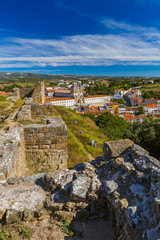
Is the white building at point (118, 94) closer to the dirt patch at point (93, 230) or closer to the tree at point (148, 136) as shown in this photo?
the tree at point (148, 136)

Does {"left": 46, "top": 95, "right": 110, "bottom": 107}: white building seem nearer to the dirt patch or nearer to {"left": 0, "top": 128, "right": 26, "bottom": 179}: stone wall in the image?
{"left": 0, "top": 128, "right": 26, "bottom": 179}: stone wall

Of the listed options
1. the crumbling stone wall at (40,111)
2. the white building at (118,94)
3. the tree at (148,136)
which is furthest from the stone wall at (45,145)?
the white building at (118,94)

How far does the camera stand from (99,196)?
277 centimetres

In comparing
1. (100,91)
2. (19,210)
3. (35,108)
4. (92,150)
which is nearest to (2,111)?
(35,108)

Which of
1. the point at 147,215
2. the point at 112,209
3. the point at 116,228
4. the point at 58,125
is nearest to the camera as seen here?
the point at 147,215

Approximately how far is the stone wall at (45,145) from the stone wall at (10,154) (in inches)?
17.3

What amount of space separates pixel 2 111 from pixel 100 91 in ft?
391

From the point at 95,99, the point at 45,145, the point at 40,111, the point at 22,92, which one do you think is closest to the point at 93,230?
the point at 45,145

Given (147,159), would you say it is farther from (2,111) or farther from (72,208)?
(2,111)

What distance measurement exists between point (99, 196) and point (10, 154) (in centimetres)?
251

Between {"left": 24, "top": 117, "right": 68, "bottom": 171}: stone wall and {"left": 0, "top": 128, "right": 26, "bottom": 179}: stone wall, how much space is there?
439 mm

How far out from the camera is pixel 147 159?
2.99 metres

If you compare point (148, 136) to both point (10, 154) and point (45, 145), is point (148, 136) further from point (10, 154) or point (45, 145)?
point (10, 154)

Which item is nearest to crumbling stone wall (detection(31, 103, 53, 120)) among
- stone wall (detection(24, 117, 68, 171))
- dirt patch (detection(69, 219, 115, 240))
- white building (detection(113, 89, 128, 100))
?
stone wall (detection(24, 117, 68, 171))
